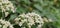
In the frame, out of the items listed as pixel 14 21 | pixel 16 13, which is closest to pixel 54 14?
pixel 16 13

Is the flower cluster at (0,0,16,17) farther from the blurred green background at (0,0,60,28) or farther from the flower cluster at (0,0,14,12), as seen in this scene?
the blurred green background at (0,0,60,28)

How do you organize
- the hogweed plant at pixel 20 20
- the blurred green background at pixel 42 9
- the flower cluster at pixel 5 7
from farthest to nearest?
1. the blurred green background at pixel 42 9
2. the flower cluster at pixel 5 7
3. the hogweed plant at pixel 20 20

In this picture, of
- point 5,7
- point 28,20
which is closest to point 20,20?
point 28,20

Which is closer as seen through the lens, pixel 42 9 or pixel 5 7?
pixel 5 7

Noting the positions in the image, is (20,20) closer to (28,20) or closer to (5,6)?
(28,20)

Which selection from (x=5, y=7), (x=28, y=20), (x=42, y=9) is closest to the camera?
(x=28, y=20)

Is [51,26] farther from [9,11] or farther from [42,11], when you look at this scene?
[9,11]

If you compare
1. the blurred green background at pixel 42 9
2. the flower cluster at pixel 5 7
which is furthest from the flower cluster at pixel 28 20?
the blurred green background at pixel 42 9

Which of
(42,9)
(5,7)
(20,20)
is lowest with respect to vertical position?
(42,9)

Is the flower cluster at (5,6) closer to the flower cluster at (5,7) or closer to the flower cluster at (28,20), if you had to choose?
the flower cluster at (5,7)

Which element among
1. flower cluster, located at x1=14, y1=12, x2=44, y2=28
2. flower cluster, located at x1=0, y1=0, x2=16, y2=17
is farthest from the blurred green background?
flower cluster, located at x1=14, y1=12, x2=44, y2=28

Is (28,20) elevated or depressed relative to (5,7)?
depressed
